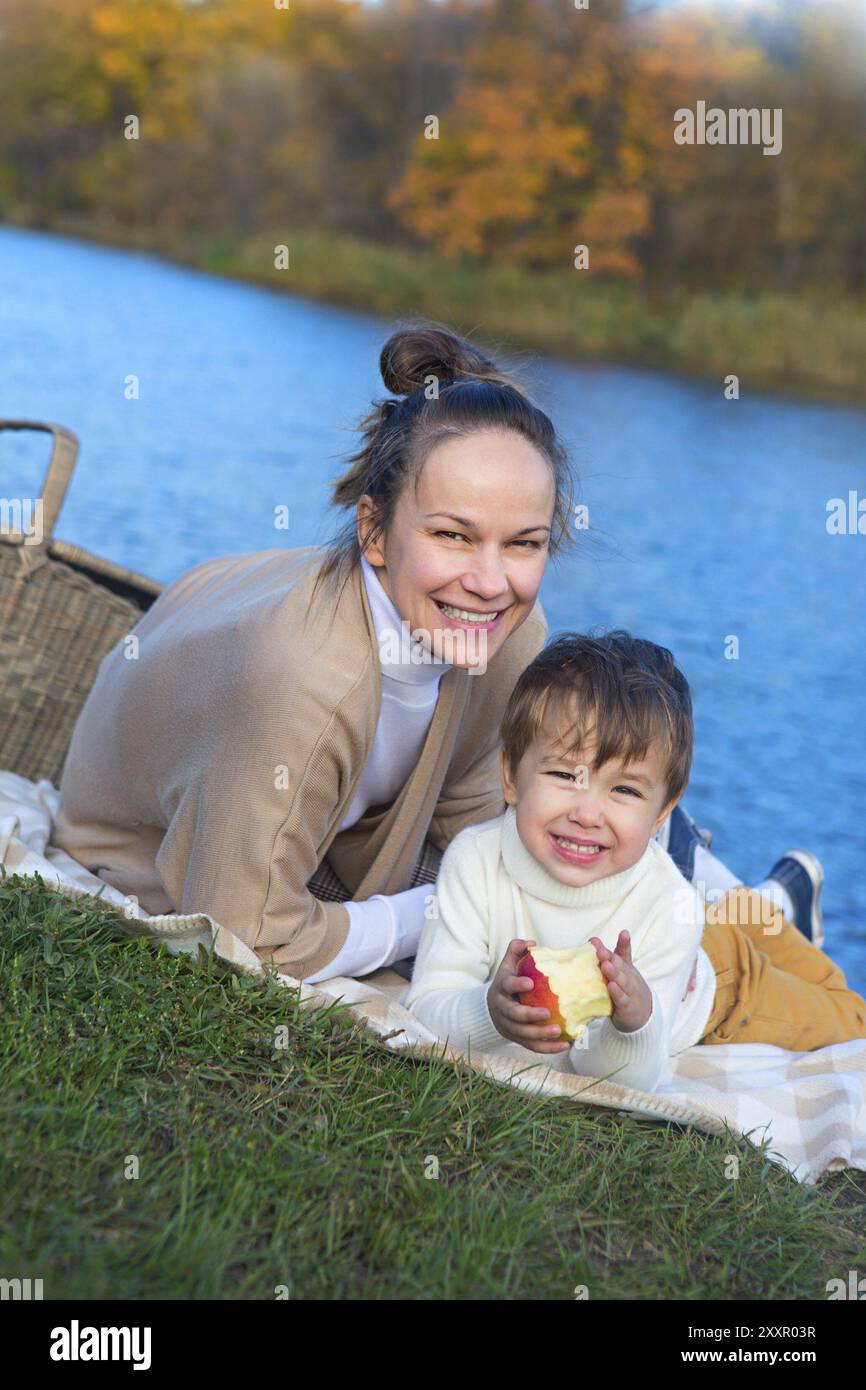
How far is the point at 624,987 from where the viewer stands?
2584 mm

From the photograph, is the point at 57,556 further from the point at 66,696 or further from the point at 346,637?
the point at 346,637

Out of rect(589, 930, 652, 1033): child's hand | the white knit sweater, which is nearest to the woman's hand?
the white knit sweater

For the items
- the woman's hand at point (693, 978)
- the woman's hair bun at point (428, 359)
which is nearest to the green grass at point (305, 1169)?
the woman's hand at point (693, 978)

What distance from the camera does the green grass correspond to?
2078 millimetres

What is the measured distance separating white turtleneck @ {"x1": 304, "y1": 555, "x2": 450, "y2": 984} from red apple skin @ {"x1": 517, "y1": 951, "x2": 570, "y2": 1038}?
540 mm

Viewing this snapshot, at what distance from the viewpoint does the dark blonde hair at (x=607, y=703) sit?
2.72 metres

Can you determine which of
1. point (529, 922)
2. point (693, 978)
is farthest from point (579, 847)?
point (693, 978)

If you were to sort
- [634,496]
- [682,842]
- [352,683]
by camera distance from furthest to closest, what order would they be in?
1. [634,496]
2. [682,842]
3. [352,683]

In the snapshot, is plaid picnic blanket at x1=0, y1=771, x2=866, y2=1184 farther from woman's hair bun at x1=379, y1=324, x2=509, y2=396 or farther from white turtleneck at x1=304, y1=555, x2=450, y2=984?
woman's hair bun at x1=379, y1=324, x2=509, y2=396

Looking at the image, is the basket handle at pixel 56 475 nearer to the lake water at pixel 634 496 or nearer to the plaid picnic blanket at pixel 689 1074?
the lake water at pixel 634 496

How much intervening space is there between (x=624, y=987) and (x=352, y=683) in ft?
2.40

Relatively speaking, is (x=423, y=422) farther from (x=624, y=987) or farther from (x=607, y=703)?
(x=624, y=987)

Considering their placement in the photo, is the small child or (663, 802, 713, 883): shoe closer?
the small child

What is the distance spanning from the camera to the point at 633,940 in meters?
2.85
